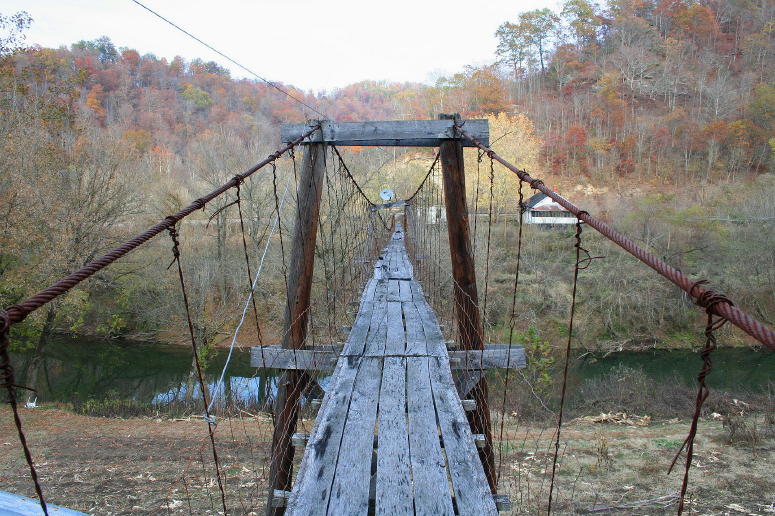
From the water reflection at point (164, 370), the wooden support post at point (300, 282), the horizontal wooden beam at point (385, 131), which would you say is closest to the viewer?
the wooden support post at point (300, 282)

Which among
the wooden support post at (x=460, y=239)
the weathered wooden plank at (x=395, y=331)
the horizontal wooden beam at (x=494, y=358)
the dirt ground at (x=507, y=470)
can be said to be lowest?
the dirt ground at (x=507, y=470)

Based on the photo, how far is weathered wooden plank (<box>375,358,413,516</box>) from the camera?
4.07ft

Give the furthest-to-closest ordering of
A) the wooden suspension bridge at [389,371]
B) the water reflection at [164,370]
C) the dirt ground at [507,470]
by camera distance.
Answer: the water reflection at [164,370]
the dirt ground at [507,470]
the wooden suspension bridge at [389,371]

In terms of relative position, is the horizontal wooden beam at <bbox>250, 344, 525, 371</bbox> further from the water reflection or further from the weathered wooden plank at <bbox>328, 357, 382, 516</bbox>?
the water reflection

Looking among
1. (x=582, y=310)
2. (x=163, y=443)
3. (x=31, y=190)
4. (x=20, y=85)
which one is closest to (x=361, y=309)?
(x=163, y=443)

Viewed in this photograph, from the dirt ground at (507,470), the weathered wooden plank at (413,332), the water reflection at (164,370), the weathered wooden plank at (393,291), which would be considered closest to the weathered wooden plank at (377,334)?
the weathered wooden plank at (413,332)

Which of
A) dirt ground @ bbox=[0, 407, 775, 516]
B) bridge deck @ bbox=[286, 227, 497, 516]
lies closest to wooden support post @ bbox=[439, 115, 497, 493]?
bridge deck @ bbox=[286, 227, 497, 516]

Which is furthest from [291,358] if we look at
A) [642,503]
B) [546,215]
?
[546,215]

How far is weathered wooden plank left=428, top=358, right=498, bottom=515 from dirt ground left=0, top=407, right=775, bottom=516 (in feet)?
7.51

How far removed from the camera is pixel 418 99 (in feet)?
116

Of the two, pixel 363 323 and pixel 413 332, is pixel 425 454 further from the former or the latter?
pixel 363 323

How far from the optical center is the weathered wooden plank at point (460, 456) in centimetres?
123

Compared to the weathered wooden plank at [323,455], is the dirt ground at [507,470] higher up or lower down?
lower down

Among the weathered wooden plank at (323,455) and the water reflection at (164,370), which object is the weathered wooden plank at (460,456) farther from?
the water reflection at (164,370)
